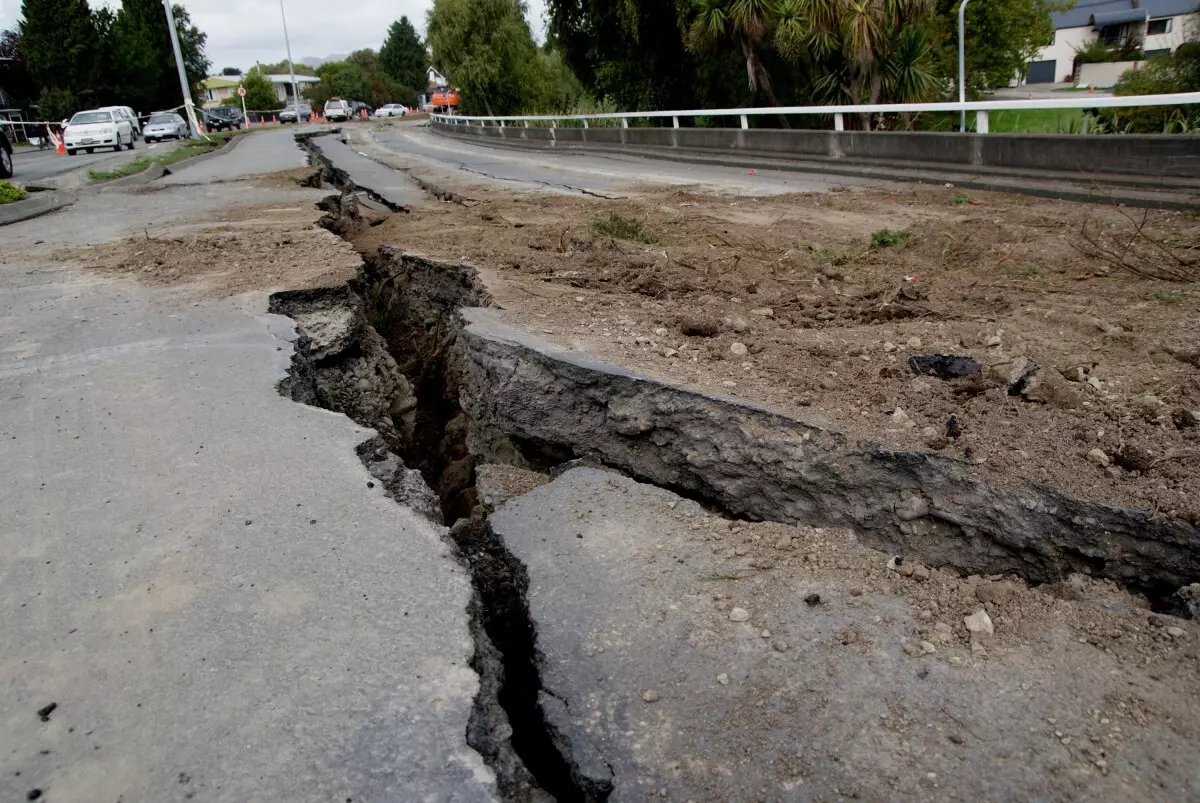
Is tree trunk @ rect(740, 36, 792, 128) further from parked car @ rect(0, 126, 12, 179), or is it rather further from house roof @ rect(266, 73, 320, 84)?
house roof @ rect(266, 73, 320, 84)

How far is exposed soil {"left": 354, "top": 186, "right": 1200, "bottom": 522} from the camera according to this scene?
328 cm

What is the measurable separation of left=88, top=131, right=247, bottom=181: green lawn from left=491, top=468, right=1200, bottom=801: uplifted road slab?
58.1 feet

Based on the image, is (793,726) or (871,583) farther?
(871,583)

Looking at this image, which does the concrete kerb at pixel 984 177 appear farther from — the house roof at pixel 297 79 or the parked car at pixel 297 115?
the house roof at pixel 297 79

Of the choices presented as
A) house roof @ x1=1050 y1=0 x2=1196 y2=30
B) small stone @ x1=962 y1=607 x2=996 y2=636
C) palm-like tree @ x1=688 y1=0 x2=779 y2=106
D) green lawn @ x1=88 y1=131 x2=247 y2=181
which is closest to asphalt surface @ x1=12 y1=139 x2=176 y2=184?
green lawn @ x1=88 y1=131 x2=247 y2=181

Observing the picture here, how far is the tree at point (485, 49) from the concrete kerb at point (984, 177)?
25.7m

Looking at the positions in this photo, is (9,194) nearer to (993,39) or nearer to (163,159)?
(163,159)

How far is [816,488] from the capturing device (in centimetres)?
337

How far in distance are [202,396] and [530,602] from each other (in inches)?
101

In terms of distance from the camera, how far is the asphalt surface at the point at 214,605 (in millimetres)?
2010

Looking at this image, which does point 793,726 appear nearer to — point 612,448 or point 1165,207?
point 612,448

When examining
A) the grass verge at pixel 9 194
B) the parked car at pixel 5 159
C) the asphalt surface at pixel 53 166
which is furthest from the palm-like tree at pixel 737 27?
the parked car at pixel 5 159

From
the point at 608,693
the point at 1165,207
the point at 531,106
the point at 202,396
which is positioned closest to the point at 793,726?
the point at 608,693

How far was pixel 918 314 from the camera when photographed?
16.4 ft
